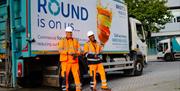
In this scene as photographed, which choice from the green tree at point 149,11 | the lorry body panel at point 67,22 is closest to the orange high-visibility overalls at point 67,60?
the lorry body panel at point 67,22

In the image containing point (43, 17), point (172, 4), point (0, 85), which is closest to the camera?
point (43, 17)

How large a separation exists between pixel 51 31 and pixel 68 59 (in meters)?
1.09

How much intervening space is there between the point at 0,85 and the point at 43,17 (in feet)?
8.38

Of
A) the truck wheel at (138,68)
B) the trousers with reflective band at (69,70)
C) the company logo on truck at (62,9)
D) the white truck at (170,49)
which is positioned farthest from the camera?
the white truck at (170,49)

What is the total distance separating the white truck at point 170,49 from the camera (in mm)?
33438

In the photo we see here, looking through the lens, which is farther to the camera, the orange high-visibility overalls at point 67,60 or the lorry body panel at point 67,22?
the lorry body panel at point 67,22

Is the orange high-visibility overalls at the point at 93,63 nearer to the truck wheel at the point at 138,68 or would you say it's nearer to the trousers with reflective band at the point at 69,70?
the trousers with reflective band at the point at 69,70

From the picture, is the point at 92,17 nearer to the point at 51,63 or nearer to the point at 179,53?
the point at 51,63

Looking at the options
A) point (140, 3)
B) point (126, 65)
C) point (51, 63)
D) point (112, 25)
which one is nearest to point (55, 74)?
point (51, 63)

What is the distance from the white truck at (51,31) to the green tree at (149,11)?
70.7ft

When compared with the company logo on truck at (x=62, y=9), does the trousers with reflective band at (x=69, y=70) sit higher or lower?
lower

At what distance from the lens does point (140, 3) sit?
3697 centimetres

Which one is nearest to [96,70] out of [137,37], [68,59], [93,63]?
[93,63]

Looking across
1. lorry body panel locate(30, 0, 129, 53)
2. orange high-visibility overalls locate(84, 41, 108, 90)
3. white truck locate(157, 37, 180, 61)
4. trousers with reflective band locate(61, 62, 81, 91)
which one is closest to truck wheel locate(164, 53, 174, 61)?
white truck locate(157, 37, 180, 61)
